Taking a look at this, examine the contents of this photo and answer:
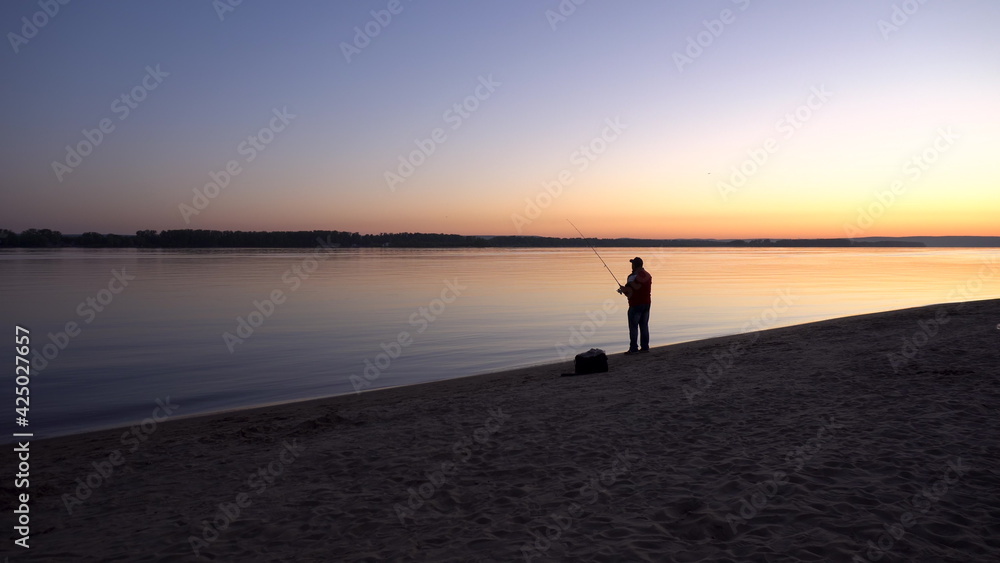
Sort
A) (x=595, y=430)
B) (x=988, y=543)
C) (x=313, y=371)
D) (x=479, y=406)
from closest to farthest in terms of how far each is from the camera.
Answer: (x=988, y=543) → (x=595, y=430) → (x=479, y=406) → (x=313, y=371)

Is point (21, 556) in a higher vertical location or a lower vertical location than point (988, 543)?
lower

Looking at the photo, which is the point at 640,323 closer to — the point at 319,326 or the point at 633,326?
the point at 633,326

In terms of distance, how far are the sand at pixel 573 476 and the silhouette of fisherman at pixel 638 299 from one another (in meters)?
3.99

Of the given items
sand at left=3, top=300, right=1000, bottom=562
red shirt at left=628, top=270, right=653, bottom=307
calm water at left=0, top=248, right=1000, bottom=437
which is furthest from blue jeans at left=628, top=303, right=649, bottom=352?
sand at left=3, top=300, right=1000, bottom=562

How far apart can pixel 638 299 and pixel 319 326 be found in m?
10.9

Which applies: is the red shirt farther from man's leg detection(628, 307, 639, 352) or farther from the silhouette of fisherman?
man's leg detection(628, 307, 639, 352)

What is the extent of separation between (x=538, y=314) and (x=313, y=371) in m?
11.2

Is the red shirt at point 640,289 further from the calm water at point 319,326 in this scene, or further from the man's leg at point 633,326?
the calm water at point 319,326

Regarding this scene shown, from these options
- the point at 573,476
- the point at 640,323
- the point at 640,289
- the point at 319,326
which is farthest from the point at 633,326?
the point at 319,326

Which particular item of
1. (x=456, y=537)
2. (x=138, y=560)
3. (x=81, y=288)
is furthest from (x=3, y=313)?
(x=456, y=537)

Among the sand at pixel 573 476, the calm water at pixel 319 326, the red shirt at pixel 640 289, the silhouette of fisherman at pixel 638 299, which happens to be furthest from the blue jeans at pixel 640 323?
the sand at pixel 573 476

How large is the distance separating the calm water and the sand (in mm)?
2824

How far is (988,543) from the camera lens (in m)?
4.42

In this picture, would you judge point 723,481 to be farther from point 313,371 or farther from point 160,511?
point 313,371
